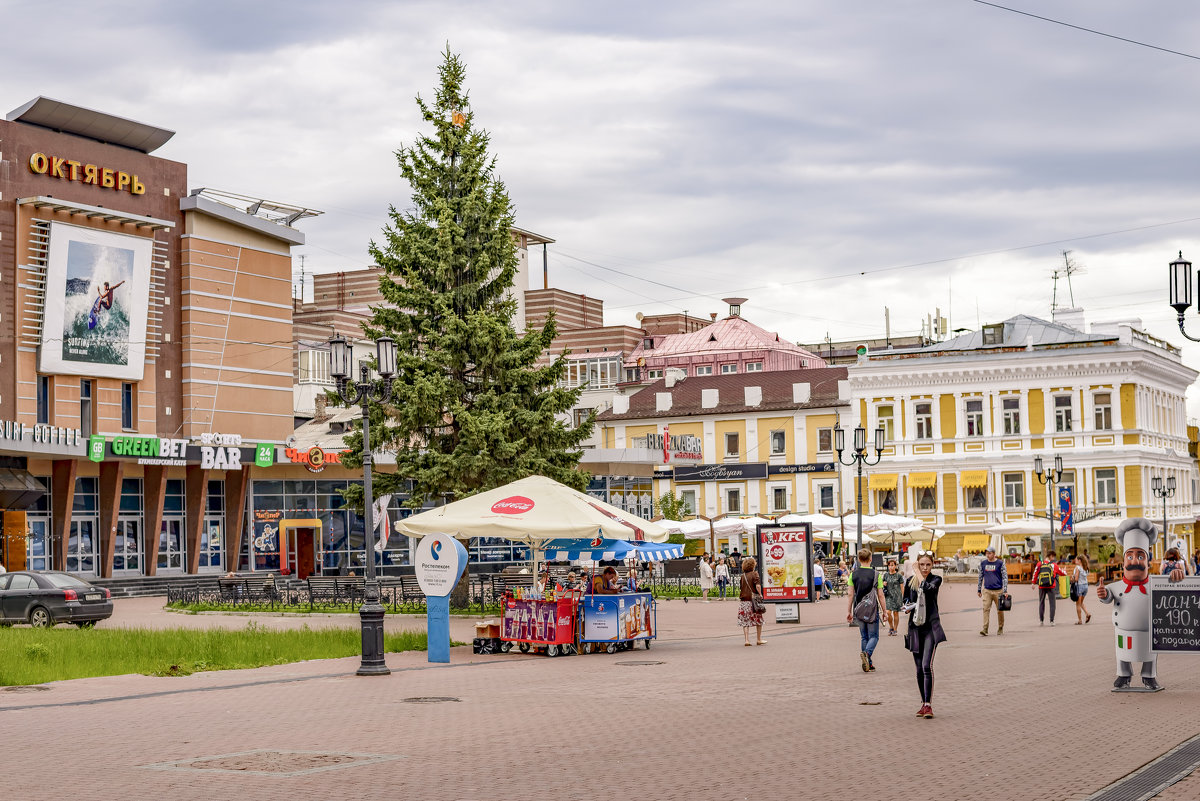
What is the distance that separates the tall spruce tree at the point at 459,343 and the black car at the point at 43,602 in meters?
8.19

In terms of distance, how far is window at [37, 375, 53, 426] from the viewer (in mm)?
50438

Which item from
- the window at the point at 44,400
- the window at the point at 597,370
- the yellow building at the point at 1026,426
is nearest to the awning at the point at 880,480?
the yellow building at the point at 1026,426

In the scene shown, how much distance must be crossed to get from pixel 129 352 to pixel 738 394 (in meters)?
35.6

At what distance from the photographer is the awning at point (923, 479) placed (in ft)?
211

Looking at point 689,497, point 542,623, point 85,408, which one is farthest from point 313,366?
point 542,623

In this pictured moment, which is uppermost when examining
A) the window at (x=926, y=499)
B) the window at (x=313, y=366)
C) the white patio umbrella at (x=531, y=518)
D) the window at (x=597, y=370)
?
the window at (x=597, y=370)

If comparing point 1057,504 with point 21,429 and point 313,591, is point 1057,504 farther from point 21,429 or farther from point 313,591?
point 21,429

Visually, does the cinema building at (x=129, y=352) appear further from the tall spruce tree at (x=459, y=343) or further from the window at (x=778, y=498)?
the window at (x=778, y=498)

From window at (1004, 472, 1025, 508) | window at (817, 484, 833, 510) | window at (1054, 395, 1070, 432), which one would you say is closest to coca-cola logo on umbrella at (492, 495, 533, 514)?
window at (1004, 472, 1025, 508)

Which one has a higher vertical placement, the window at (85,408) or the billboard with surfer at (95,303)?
the billboard with surfer at (95,303)

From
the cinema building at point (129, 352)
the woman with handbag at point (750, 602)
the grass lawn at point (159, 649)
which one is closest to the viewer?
the grass lawn at point (159, 649)

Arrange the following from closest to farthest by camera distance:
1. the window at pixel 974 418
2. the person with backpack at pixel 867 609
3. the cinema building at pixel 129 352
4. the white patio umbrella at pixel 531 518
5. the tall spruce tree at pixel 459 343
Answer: the person with backpack at pixel 867 609 → the white patio umbrella at pixel 531 518 → the tall spruce tree at pixel 459 343 → the cinema building at pixel 129 352 → the window at pixel 974 418

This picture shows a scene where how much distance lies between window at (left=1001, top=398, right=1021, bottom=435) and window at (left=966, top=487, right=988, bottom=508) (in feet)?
9.73

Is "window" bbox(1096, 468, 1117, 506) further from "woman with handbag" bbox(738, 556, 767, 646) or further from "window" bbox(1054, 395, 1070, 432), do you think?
"woman with handbag" bbox(738, 556, 767, 646)
